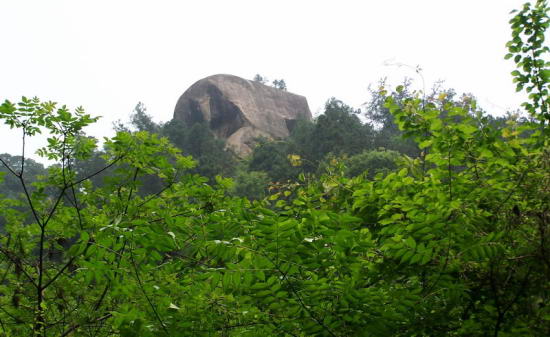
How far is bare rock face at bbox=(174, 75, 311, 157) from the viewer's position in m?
45.5

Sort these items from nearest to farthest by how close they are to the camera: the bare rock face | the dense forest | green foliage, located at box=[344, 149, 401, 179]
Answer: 1. the dense forest
2. green foliage, located at box=[344, 149, 401, 179]
3. the bare rock face

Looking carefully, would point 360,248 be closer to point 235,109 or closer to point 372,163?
point 372,163

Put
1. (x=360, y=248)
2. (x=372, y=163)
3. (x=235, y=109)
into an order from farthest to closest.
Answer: (x=235, y=109), (x=372, y=163), (x=360, y=248)

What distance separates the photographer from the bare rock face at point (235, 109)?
149ft

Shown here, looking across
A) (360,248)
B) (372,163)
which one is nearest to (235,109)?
(372,163)

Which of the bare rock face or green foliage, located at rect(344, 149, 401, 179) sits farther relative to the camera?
the bare rock face

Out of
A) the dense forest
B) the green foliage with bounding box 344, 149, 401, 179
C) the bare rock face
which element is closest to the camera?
the dense forest

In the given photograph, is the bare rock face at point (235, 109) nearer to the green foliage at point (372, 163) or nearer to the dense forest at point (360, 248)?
the green foliage at point (372, 163)

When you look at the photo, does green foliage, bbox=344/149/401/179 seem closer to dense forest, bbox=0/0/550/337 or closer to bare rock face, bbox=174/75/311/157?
bare rock face, bbox=174/75/311/157

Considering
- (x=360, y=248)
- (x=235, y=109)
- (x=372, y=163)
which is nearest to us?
(x=360, y=248)

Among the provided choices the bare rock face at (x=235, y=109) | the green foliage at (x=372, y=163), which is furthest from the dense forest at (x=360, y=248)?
the bare rock face at (x=235, y=109)

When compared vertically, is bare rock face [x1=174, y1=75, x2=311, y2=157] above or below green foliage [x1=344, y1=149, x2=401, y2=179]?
above

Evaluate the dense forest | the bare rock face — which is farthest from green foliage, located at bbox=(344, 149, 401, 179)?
the dense forest

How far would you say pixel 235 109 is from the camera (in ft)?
151
